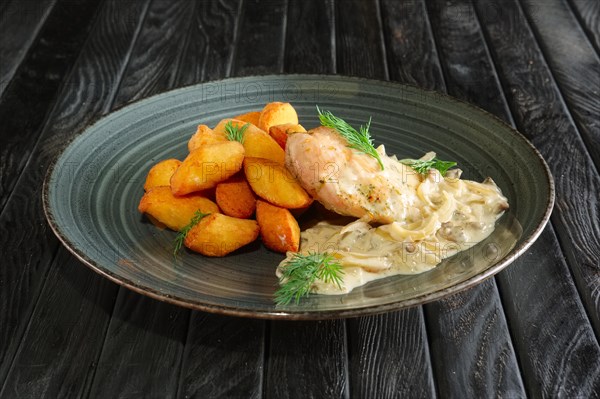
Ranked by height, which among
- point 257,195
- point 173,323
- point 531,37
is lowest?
point 531,37

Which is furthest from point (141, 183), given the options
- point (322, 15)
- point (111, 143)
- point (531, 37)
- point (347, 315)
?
point (531, 37)

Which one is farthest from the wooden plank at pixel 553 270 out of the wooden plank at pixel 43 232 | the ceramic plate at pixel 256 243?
the wooden plank at pixel 43 232

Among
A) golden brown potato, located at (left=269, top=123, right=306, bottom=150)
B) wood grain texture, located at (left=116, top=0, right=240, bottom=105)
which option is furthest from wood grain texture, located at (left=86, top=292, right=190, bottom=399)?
wood grain texture, located at (left=116, top=0, right=240, bottom=105)

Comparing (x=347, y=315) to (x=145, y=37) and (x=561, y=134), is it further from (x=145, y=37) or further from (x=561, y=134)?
(x=145, y=37)

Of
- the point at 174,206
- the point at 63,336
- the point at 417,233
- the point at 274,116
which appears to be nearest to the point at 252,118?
the point at 274,116

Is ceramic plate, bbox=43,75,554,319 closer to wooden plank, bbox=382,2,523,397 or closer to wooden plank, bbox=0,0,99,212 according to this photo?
wooden plank, bbox=382,2,523,397

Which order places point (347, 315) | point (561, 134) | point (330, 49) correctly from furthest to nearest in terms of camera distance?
point (330, 49) < point (561, 134) < point (347, 315)

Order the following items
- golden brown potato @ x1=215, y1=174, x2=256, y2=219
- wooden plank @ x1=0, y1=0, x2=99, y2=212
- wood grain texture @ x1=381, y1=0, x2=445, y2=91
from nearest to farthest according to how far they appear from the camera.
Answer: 1. golden brown potato @ x1=215, y1=174, x2=256, y2=219
2. wooden plank @ x1=0, y1=0, x2=99, y2=212
3. wood grain texture @ x1=381, y1=0, x2=445, y2=91
